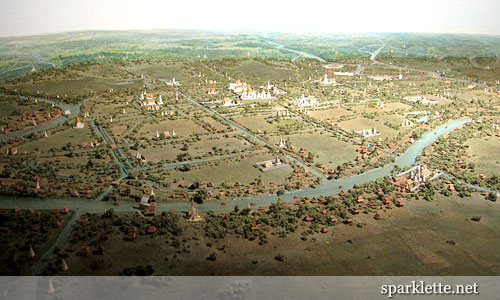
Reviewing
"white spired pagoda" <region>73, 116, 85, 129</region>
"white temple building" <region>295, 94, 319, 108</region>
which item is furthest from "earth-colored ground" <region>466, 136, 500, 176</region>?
"white spired pagoda" <region>73, 116, 85, 129</region>

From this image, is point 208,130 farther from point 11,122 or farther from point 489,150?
point 489,150

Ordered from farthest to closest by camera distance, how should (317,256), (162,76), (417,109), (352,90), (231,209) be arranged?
(162,76) → (352,90) → (417,109) → (231,209) → (317,256)

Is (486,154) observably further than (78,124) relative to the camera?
No

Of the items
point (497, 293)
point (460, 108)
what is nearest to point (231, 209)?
point (497, 293)

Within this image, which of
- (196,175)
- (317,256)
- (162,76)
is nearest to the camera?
(317,256)

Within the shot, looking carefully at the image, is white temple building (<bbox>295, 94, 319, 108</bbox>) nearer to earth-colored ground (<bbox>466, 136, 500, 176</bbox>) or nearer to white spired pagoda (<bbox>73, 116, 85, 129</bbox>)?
earth-colored ground (<bbox>466, 136, 500, 176</bbox>)

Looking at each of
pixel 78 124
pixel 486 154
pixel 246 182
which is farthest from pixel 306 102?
pixel 78 124

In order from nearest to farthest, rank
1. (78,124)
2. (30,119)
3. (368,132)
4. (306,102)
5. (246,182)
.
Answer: (246,182), (368,132), (78,124), (30,119), (306,102)

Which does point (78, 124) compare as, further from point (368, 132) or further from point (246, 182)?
point (368, 132)

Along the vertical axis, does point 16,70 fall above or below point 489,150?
above
